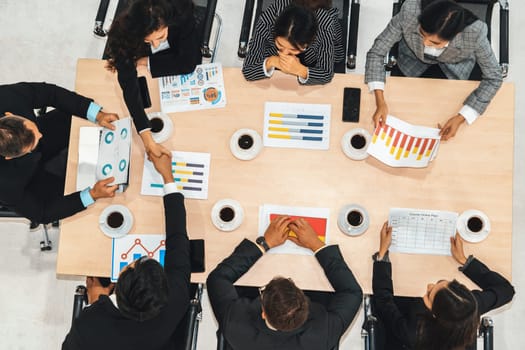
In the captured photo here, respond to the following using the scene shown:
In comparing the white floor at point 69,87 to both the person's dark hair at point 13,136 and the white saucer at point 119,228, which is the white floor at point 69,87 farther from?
the person's dark hair at point 13,136

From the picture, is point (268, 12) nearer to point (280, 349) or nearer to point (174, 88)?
point (174, 88)

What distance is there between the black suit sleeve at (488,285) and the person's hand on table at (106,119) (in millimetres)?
1537

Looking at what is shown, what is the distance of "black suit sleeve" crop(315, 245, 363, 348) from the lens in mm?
1938

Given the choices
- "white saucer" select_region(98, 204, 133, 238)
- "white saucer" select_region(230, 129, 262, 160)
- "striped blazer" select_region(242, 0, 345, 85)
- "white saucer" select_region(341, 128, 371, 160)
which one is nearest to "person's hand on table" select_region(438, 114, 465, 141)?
"white saucer" select_region(341, 128, 371, 160)

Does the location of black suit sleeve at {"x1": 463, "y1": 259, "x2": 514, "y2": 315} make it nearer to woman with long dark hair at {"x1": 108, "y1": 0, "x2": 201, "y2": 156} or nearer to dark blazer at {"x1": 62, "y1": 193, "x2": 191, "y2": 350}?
dark blazer at {"x1": 62, "y1": 193, "x2": 191, "y2": 350}

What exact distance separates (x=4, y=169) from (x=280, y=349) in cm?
128

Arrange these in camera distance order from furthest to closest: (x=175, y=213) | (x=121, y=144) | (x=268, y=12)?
(x=268, y=12) → (x=121, y=144) → (x=175, y=213)

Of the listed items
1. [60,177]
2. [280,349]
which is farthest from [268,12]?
[280,349]

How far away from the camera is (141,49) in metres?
2.17

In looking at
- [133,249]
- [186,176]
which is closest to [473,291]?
[186,176]

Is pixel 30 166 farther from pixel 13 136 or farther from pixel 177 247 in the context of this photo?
pixel 177 247

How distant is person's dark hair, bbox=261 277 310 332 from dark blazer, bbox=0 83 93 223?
0.88 metres

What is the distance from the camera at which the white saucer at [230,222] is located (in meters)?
2.11

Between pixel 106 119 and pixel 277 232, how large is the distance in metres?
0.86
